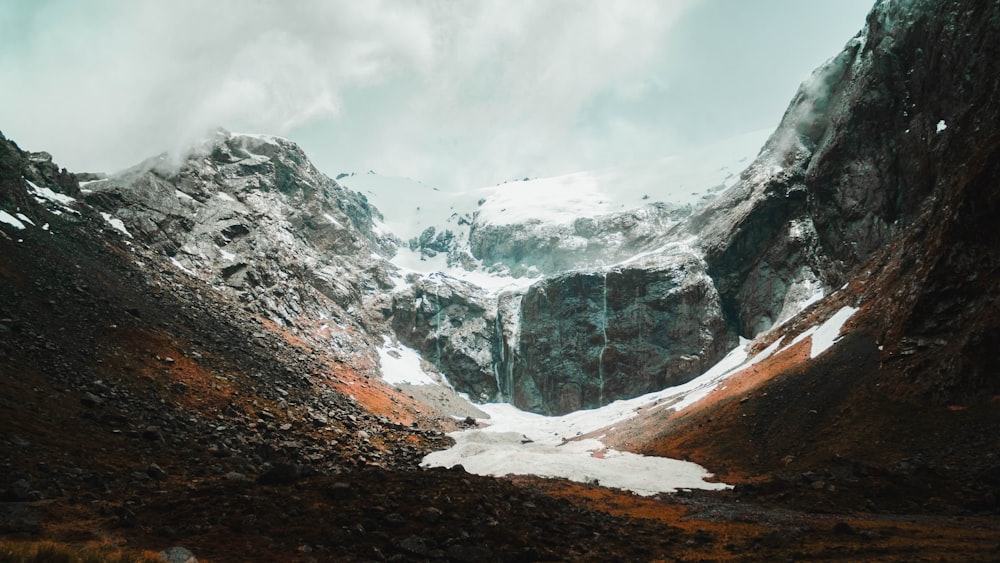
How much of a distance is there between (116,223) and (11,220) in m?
56.4

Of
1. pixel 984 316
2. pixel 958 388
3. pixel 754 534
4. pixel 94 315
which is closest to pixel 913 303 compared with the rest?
pixel 984 316

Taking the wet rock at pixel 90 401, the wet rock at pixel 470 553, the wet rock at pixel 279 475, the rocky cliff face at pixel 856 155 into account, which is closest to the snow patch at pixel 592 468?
the wet rock at pixel 470 553

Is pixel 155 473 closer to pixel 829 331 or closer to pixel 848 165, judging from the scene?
pixel 829 331

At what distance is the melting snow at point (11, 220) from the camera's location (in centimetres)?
7794

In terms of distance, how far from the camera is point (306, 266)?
643ft

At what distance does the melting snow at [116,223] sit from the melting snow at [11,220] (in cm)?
4517

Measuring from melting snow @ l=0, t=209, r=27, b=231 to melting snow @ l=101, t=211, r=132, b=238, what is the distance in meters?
45.2

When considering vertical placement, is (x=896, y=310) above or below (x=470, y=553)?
above

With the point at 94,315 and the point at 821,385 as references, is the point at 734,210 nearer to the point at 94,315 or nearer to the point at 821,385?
the point at 821,385

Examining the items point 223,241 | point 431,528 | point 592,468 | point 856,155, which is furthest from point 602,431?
point 223,241

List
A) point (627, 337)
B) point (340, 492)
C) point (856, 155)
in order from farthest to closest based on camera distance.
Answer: point (627, 337) → point (856, 155) → point (340, 492)

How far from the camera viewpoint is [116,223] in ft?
431

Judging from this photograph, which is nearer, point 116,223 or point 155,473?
point 155,473

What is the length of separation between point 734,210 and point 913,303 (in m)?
124
